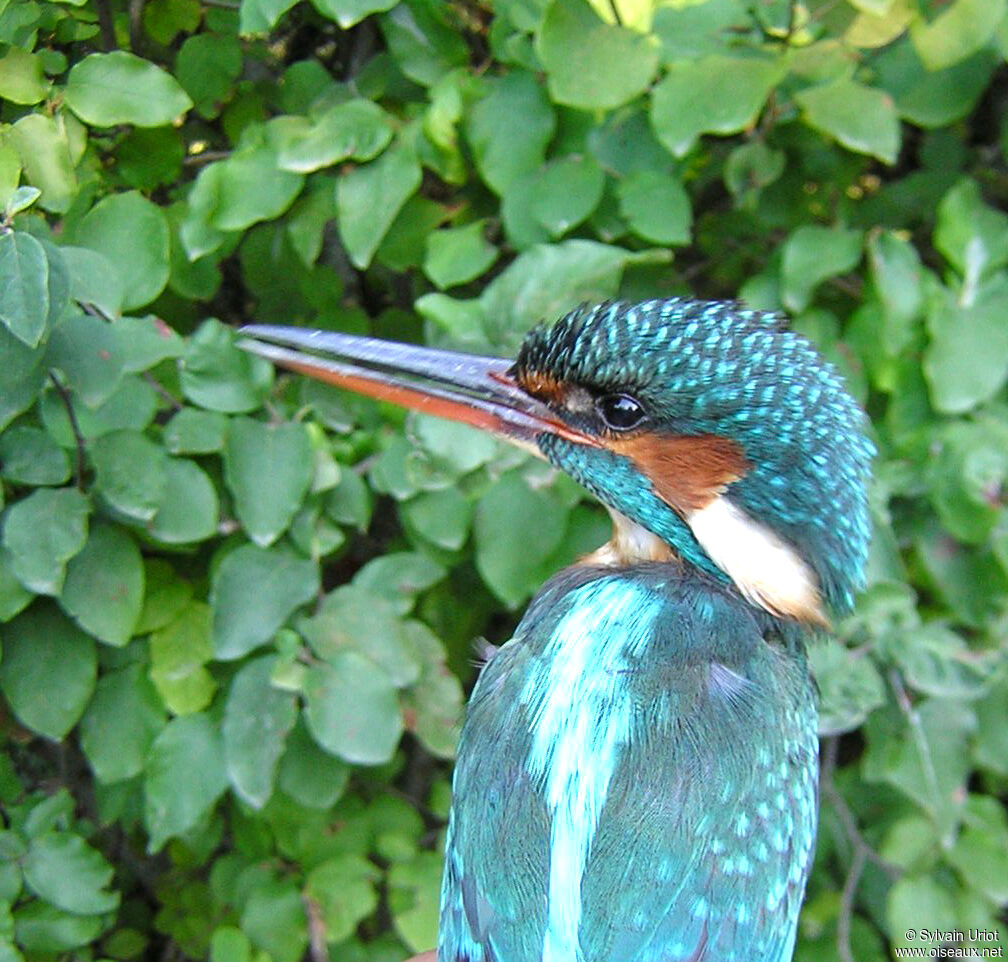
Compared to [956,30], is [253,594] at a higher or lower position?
lower

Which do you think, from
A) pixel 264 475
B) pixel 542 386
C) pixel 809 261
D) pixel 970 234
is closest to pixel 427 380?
pixel 542 386

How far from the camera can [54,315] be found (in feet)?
2.70

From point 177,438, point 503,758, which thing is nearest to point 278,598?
point 177,438

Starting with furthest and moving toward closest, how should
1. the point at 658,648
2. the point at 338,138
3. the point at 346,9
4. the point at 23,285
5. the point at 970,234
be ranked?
the point at 970,234 < the point at 338,138 < the point at 346,9 < the point at 658,648 < the point at 23,285

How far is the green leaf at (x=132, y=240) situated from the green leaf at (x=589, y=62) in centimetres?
48

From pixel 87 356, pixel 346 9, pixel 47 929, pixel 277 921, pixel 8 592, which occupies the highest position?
pixel 346 9

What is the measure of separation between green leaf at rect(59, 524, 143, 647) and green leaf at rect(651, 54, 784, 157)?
77 cm

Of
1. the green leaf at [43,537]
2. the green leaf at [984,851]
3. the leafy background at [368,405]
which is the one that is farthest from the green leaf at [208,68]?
the green leaf at [984,851]

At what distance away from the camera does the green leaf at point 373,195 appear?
115 cm

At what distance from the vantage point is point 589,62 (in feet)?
3.71

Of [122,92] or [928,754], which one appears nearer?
[122,92]

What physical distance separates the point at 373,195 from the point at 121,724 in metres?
0.68

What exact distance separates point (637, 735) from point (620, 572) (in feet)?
0.67

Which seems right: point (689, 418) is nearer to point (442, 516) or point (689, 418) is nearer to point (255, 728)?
point (442, 516)
